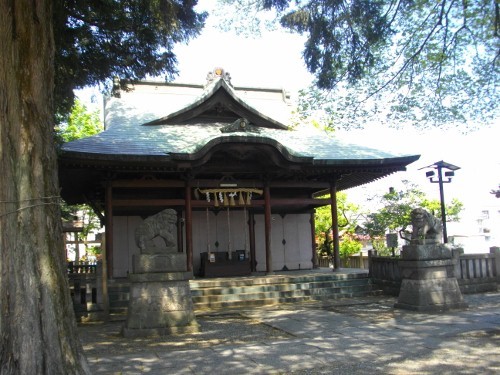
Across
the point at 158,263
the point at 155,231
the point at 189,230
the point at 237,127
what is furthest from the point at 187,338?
the point at 237,127

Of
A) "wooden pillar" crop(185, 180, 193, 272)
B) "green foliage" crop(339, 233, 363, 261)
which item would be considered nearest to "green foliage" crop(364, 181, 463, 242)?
"green foliage" crop(339, 233, 363, 261)

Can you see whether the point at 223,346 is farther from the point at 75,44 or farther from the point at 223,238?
the point at 223,238

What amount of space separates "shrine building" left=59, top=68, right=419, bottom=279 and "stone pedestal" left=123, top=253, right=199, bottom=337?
15.2ft

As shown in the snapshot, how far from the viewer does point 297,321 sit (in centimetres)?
909

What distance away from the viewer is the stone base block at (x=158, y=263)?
8.09 metres

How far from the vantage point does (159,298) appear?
26.5ft

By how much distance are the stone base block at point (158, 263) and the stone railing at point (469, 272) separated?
22.3ft

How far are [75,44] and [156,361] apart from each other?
24.3 ft

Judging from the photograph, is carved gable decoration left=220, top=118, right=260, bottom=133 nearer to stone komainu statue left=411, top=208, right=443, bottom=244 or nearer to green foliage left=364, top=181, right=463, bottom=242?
stone komainu statue left=411, top=208, right=443, bottom=244

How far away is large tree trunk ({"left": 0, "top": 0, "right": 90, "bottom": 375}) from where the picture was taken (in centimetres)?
418

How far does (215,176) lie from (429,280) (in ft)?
25.4

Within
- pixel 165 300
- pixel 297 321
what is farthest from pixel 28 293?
pixel 297 321

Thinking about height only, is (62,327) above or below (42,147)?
below

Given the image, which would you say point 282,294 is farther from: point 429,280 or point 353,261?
point 353,261
